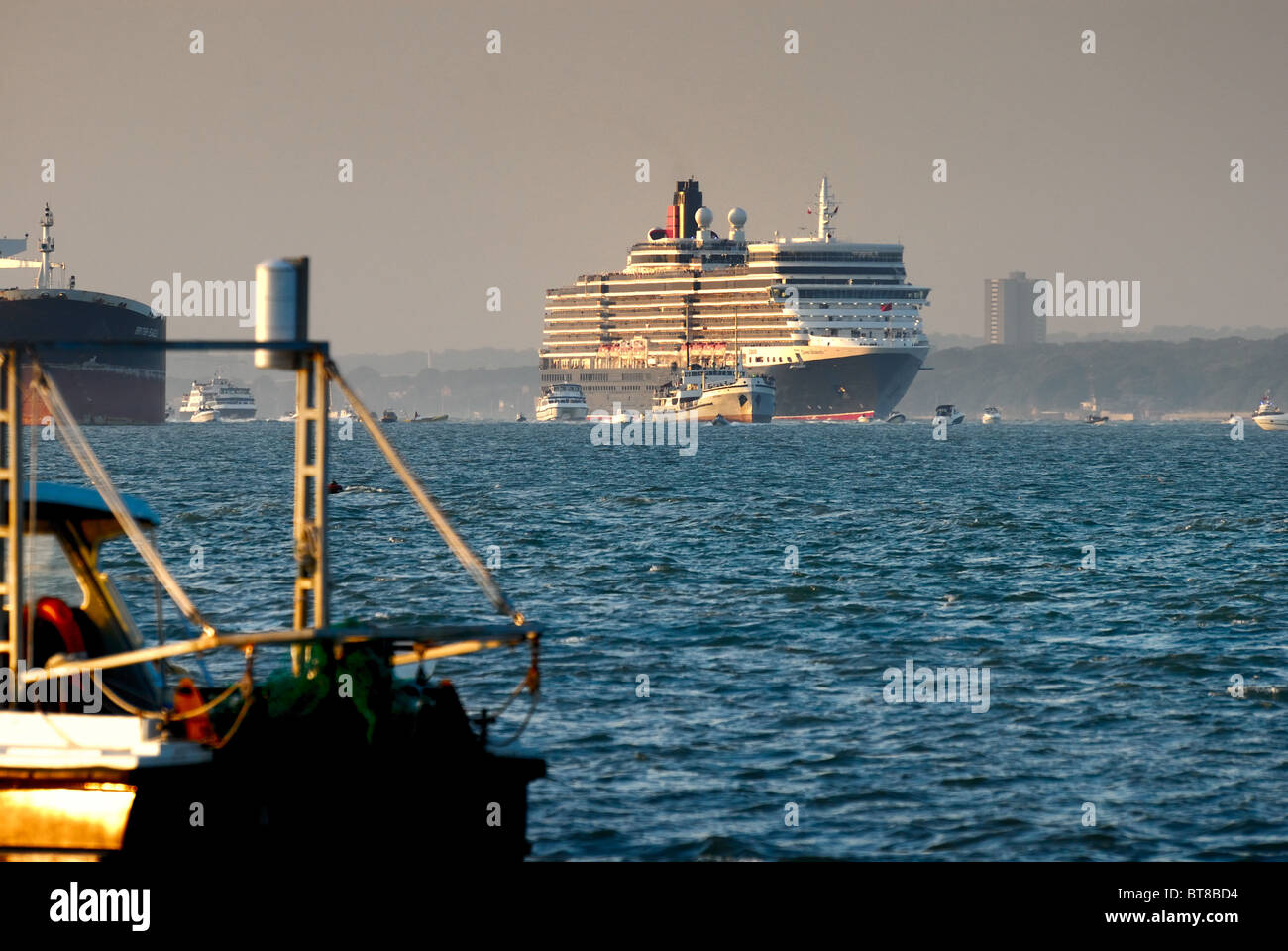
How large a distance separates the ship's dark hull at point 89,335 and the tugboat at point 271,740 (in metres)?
132

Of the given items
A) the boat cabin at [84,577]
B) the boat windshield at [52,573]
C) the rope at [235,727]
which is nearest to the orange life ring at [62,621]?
the boat cabin at [84,577]

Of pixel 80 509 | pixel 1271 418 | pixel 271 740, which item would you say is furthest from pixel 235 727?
pixel 1271 418

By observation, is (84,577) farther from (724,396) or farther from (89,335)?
(724,396)

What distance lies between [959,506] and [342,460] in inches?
2101

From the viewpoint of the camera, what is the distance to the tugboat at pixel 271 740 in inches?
439

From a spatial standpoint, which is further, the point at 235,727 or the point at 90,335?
the point at 90,335

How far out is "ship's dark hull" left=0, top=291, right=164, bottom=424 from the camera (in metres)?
144

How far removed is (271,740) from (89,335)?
140 metres

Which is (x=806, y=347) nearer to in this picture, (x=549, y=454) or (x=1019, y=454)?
(x=1019, y=454)

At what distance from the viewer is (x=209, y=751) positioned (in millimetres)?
11305

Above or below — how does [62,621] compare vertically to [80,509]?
below

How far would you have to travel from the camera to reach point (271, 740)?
11.5m

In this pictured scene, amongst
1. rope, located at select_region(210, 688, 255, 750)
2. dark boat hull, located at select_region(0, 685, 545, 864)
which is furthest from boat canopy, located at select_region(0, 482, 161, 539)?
dark boat hull, located at select_region(0, 685, 545, 864)
